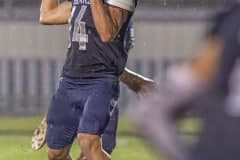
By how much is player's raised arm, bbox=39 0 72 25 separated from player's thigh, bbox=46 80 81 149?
17.8 inches

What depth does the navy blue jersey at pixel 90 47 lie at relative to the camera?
688 cm

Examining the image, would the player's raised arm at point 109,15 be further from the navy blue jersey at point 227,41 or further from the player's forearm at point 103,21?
the navy blue jersey at point 227,41

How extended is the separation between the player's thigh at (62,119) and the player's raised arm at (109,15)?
49 centimetres

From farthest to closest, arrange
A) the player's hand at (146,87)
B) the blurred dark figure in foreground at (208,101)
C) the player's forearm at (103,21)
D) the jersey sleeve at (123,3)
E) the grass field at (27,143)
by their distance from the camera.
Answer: the grass field at (27,143) → the player's hand at (146,87) → the jersey sleeve at (123,3) → the player's forearm at (103,21) → the blurred dark figure in foreground at (208,101)

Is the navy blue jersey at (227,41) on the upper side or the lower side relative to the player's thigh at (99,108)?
upper

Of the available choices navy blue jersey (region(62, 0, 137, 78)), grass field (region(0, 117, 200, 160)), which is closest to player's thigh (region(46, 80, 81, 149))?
navy blue jersey (region(62, 0, 137, 78))

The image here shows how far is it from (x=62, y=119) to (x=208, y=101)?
434cm

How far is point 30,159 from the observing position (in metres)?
9.54

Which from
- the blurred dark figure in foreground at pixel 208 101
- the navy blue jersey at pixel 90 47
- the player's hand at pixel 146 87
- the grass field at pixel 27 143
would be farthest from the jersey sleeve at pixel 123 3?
the blurred dark figure in foreground at pixel 208 101

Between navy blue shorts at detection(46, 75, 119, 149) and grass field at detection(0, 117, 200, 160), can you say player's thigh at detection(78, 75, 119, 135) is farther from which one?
grass field at detection(0, 117, 200, 160)

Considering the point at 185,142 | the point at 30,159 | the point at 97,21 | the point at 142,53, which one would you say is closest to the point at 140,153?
the point at 30,159

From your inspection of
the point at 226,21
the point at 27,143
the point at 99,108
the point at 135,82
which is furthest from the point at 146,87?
the point at 226,21

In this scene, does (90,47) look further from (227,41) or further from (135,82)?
(227,41)

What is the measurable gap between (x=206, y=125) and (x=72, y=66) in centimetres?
429
